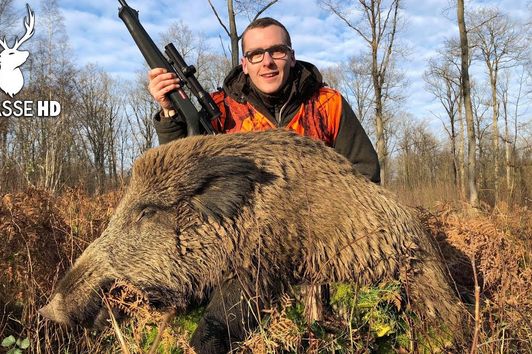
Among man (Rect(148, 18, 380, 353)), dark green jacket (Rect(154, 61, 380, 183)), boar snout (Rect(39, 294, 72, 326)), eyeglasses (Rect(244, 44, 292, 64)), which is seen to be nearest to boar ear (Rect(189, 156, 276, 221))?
boar snout (Rect(39, 294, 72, 326))

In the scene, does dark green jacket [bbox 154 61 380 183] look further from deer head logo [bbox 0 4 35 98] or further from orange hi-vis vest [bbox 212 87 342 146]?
deer head logo [bbox 0 4 35 98]

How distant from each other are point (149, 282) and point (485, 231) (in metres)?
2.88

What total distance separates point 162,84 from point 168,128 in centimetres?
43

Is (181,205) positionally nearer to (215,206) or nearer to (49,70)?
(215,206)

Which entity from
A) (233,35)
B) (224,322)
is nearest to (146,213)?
(224,322)

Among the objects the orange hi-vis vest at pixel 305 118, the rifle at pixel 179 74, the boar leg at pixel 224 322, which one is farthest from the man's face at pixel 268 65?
the boar leg at pixel 224 322

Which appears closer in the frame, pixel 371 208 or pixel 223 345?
pixel 223 345

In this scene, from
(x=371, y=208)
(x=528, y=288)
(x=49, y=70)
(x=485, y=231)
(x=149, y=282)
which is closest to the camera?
(x=149, y=282)

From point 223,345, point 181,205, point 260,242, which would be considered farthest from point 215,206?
point 223,345

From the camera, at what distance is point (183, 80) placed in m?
4.13

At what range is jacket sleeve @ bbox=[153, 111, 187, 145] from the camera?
403cm

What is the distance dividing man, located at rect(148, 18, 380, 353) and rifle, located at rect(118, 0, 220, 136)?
16 cm

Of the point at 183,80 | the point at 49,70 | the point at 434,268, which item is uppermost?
the point at 49,70

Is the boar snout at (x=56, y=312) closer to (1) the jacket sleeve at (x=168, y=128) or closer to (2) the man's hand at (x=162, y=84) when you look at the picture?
(1) the jacket sleeve at (x=168, y=128)
